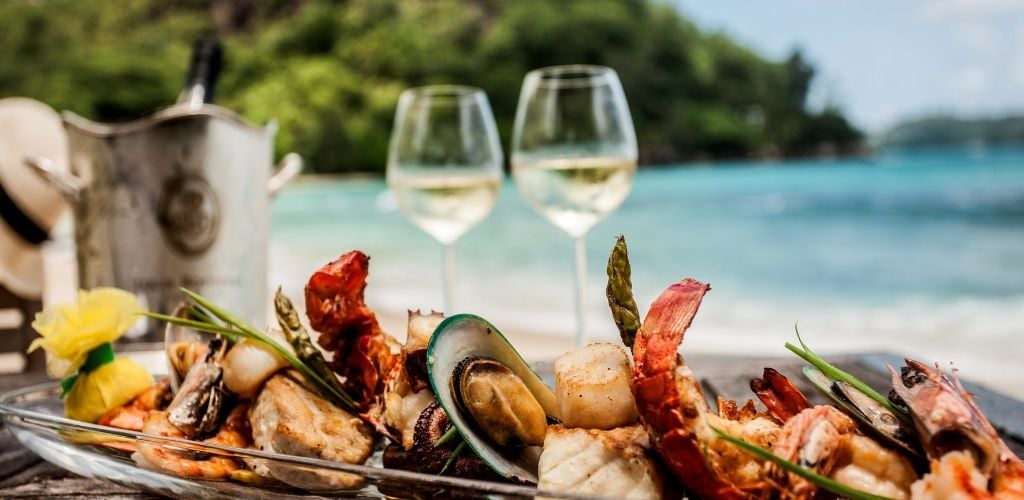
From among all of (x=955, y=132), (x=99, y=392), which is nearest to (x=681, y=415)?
(x=99, y=392)

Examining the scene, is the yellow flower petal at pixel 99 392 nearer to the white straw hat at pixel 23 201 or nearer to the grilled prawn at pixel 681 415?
the grilled prawn at pixel 681 415

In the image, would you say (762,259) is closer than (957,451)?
No

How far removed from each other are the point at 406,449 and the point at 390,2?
93.7 feet

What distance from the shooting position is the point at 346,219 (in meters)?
18.5

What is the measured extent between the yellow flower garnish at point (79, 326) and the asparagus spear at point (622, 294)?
438mm

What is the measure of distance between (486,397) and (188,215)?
30.1 inches

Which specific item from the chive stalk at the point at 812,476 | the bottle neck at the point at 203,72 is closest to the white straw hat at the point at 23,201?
the bottle neck at the point at 203,72

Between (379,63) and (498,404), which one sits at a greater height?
(379,63)

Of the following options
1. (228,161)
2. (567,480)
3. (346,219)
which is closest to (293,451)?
(567,480)

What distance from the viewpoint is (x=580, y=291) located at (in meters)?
1.30

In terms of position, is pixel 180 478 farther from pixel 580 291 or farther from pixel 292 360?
pixel 580 291

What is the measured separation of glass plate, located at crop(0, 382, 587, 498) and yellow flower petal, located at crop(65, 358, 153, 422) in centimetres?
7

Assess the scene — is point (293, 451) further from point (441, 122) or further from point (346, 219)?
point (346, 219)

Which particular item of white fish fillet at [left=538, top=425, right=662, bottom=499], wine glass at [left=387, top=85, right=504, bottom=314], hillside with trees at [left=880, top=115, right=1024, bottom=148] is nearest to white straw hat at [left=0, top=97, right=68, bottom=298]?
wine glass at [left=387, top=85, right=504, bottom=314]
